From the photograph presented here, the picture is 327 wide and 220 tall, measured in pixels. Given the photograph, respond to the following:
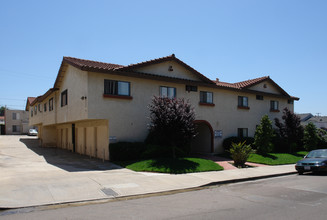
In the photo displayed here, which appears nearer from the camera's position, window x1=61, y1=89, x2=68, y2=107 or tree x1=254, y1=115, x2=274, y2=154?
Result: tree x1=254, y1=115, x2=274, y2=154

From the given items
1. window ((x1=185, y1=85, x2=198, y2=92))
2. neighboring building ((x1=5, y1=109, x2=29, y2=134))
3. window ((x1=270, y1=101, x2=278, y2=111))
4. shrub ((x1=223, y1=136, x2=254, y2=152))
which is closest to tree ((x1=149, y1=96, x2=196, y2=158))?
window ((x1=185, y1=85, x2=198, y2=92))

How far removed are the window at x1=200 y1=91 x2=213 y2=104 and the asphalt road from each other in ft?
38.2

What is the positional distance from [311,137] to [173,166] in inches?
615

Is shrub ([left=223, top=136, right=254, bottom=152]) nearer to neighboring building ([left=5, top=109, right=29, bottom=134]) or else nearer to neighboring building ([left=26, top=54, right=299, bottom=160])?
neighboring building ([left=26, top=54, right=299, bottom=160])

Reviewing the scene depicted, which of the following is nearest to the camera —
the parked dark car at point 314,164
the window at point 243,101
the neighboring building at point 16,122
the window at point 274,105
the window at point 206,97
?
the parked dark car at point 314,164

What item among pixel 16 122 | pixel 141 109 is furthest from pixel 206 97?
pixel 16 122

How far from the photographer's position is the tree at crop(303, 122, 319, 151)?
23.3 metres

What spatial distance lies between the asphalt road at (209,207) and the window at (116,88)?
881 centimetres

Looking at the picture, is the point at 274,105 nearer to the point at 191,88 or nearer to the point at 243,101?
the point at 243,101

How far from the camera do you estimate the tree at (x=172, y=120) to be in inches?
577

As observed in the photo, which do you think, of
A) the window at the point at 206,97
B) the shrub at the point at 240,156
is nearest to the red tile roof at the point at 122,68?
the window at the point at 206,97

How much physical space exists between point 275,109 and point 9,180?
908 inches

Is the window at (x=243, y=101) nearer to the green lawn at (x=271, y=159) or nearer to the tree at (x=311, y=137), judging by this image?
the green lawn at (x=271, y=159)

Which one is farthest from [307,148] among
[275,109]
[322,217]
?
[322,217]
